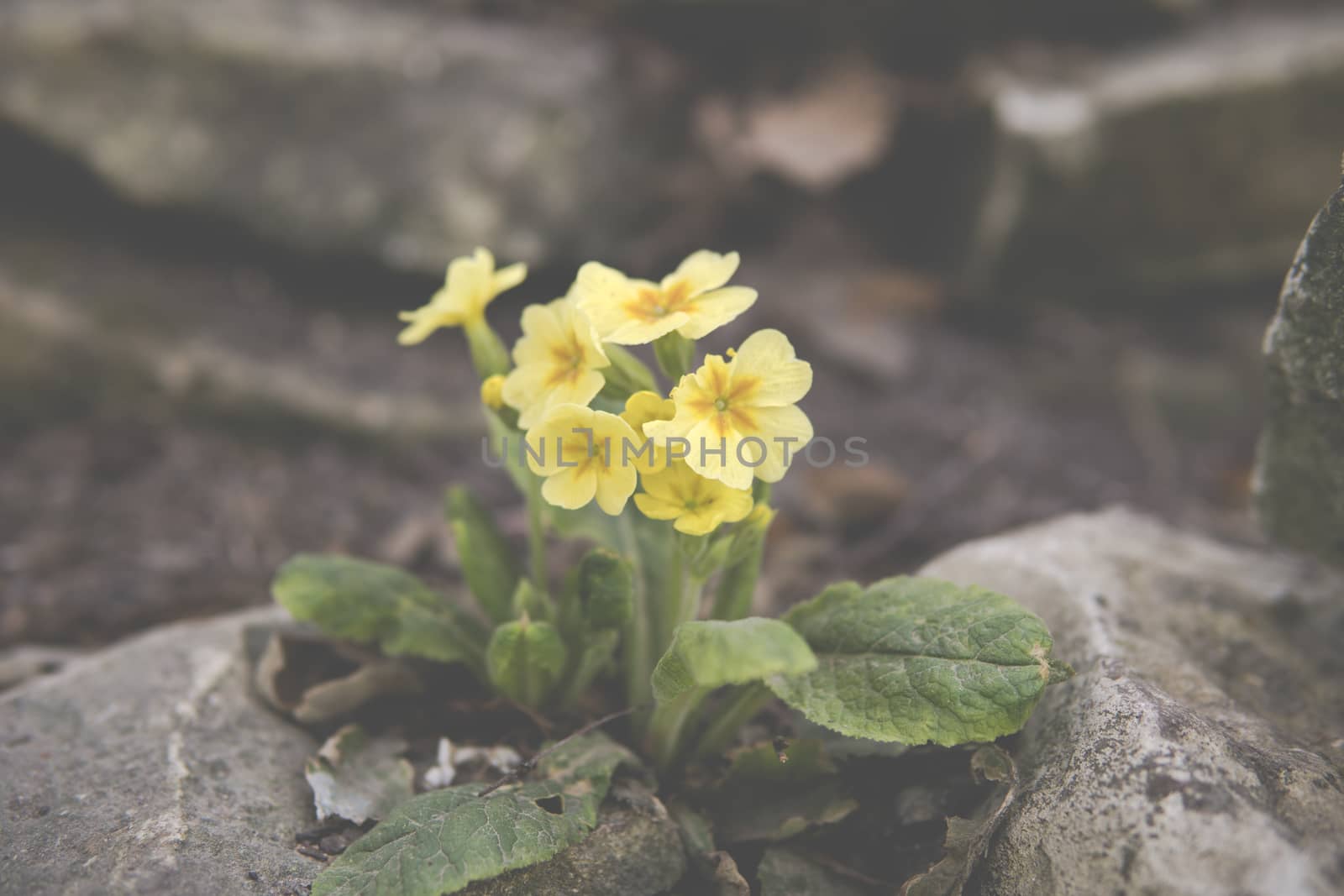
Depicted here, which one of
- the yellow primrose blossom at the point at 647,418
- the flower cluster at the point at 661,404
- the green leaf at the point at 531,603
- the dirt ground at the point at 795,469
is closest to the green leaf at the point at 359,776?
the green leaf at the point at 531,603

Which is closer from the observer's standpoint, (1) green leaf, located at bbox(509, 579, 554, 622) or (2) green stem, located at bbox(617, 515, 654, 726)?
(1) green leaf, located at bbox(509, 579, 554, 622)

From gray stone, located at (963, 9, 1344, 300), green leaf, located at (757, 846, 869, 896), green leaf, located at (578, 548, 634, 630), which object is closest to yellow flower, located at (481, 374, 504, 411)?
green leaf, located at (578, 548, 634, 630)

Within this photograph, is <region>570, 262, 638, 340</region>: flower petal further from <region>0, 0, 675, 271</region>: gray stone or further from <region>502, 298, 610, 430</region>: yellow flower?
<region>0, 0, 675, 271</region>: gray stone

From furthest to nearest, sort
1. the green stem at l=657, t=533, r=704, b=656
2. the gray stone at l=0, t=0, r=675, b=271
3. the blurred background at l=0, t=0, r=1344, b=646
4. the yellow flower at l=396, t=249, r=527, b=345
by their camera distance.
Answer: the gray stone at l=0, t=0, r=675, b=271, the blurred background at l=0, t=0, r=1344, b=646, the yellow flower at l=396, t=249, r=527, b=345, the green stem at l=657, t=533, r=704, b=656

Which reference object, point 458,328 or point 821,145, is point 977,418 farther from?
point 458,328

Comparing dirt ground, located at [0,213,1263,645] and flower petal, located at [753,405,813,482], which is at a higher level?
flower petal, located at [753,405,813,482]

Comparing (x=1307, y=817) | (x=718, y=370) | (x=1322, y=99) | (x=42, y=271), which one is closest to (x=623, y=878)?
(x=718, y=370)

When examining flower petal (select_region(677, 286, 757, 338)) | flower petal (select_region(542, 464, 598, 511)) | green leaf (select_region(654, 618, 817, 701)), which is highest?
flower petal (select_region(677, 286, 757, 338))

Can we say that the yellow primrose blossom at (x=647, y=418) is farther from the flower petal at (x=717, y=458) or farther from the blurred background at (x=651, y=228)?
the blurred background at (x=651, y=228)
